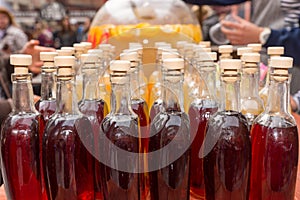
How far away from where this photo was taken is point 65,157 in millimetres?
649

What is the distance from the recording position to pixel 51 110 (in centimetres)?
80

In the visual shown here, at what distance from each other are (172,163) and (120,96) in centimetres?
14

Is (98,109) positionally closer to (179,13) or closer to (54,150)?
(54,150)

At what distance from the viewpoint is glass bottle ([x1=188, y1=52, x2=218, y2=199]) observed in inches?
30.2

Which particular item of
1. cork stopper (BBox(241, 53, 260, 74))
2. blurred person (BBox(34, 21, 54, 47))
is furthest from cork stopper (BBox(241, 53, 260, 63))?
blurred person (BBox(34, 21, 54, 47))

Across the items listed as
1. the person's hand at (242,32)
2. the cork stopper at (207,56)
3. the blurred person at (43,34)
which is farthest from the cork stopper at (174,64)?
the blurred person at (43,34)

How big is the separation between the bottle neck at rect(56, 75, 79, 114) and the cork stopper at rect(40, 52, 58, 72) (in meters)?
0.13

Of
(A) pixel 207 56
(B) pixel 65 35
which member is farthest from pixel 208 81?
(B) pixel 65 35

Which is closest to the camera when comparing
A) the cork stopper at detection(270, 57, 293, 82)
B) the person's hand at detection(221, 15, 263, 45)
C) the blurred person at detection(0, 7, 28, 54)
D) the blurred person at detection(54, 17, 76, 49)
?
the cork stopper at detection(270, 57, 293, 82)

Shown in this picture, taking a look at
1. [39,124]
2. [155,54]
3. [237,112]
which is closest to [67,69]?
[39,124]

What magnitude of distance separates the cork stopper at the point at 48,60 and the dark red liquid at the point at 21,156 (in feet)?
0.40

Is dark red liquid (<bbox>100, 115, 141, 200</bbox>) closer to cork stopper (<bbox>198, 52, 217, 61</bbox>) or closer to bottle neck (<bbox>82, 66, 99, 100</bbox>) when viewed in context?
bottle neck (<bbox>82, 66, 99, 100</bbox>)

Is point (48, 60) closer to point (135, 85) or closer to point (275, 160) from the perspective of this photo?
point (135, 85)

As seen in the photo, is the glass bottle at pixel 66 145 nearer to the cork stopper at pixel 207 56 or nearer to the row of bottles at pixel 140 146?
the row of bottles at pixel 140 146
